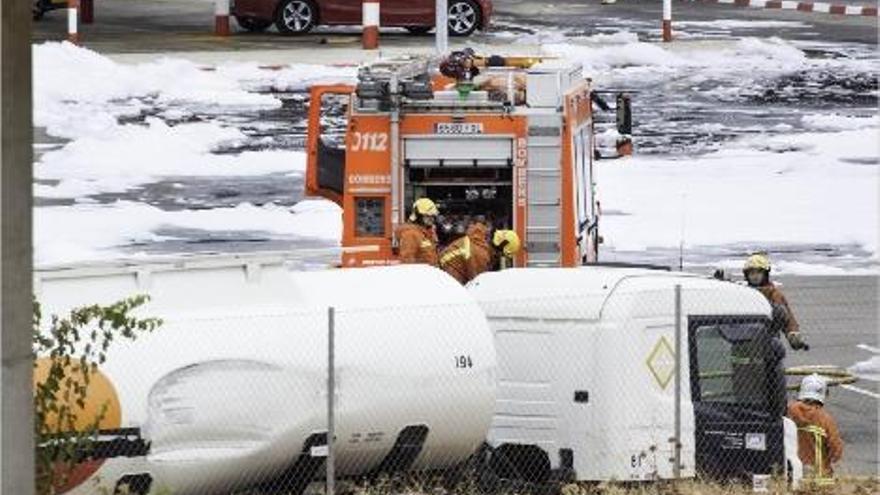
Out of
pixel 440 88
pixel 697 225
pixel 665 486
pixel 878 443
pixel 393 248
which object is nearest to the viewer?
pixel 665 486

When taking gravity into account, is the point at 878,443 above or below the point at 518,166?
below

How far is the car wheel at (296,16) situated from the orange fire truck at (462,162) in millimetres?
25044

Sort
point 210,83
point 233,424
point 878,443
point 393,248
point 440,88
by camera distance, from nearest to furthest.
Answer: point 233,424 < point 878,443 < point 393,248 < point 440,88 < point 210,83

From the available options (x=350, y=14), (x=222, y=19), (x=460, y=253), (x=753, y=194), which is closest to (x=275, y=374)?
(x=460, y=253)

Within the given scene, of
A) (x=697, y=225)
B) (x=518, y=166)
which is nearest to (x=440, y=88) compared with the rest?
(x=518, y=166)

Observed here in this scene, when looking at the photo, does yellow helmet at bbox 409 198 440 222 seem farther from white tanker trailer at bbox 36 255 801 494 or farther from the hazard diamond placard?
the hazard diamond placard

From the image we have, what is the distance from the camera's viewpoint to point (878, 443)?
1898 cm

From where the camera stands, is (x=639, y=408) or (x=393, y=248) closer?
(x=639, y=408)

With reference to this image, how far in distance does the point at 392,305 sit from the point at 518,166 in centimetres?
519

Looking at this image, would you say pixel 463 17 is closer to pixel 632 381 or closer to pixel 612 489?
pixel 632 381

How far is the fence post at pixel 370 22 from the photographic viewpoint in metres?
42.8

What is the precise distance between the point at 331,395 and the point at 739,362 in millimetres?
2915

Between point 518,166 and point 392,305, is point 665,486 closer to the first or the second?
point 392,305

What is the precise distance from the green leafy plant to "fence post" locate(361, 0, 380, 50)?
28.9 meters
